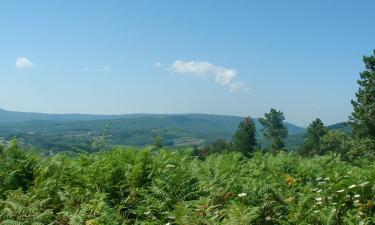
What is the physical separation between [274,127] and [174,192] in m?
109

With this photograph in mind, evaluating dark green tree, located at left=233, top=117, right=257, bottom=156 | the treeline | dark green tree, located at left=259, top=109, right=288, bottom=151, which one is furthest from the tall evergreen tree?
dark green tree, located at left=259, top=109, right=288, bottom=151

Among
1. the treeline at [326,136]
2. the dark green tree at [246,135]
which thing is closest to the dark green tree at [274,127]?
the treeline at [326,136]

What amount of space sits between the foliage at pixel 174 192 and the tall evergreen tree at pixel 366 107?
53.6 metres

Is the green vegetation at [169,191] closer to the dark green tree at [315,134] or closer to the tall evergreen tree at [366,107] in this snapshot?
the tall evergreen tree at [366,107]

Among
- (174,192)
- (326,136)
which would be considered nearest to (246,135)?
(326,136)

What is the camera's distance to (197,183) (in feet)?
25.6

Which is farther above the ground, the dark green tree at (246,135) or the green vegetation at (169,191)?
the green vegetation at (169,191)

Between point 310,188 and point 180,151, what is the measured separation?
13.2 ft

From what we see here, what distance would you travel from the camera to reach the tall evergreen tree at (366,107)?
194ft

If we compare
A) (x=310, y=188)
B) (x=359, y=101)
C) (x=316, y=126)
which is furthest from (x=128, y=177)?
(x=316, y=126)

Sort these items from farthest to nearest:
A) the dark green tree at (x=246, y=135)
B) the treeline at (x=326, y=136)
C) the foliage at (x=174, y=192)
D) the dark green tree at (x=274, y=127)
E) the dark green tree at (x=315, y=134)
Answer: the dark green tree at (x=274, y=127) → the dark green tree at (x=315, y=134) → the dark green tree at (x=246, y=135) → the treeline at (x=326, y=136) → the foliage at (x=174, y=192)

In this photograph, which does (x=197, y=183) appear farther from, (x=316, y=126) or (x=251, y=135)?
(x=316, y=126)

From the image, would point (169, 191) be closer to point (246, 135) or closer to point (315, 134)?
point (246, 135)

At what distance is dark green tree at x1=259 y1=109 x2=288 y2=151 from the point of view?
11300cm
